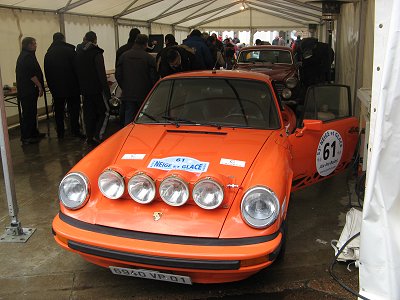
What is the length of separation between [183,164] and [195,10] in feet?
53.8

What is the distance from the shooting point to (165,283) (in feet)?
10.2

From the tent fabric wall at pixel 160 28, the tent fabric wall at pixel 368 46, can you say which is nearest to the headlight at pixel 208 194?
the tent fabric wall at pixel 368 46

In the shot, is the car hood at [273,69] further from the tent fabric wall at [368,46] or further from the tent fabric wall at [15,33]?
the tent fabric wall at [15,33]

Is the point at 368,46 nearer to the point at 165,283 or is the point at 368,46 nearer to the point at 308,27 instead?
the point at 165,283

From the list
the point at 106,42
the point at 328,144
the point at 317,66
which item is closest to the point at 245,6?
the point at 106,42

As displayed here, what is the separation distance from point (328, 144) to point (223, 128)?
114 centimetres

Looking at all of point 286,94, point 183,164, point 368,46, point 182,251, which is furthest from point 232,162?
point 286,94

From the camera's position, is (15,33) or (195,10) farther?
(195,10)

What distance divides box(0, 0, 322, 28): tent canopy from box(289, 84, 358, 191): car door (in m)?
6.43

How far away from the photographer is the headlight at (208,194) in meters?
2.67

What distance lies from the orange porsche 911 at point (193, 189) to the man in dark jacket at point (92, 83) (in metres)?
3.18

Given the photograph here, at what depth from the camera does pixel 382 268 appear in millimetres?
2250

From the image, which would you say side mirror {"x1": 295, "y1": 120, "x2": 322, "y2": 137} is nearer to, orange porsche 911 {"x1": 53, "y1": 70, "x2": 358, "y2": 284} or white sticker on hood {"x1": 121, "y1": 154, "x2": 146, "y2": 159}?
orange porsche 911 {"x1": 53, "y1": 70, "x2": 358, "y2": 284}

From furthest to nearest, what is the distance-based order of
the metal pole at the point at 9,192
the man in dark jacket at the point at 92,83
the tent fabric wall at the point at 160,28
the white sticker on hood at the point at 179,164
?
the tent fabric wall at the point at 160,28 < the man in dark jacket at the point at 92,83 < the metal pole at the point at 9,192 < the white sticker on hood at the point at 179,164
